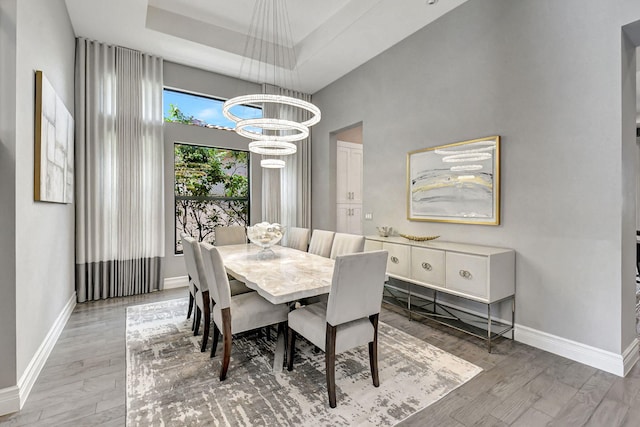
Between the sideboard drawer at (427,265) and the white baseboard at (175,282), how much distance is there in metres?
3.34

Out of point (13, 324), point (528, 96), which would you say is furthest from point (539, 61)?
point (13, 324)

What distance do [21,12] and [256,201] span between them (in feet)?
11.4

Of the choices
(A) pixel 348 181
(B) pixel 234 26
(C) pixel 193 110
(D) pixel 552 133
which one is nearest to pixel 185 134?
(C) pixel 193 110

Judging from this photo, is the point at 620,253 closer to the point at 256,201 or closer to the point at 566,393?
the point at 566,393

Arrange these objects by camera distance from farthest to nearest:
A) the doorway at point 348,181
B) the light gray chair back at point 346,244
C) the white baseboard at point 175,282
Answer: the doorway at point 348,181 → the white baseboard at point 175,282 → the light gray chair back at point 346,244

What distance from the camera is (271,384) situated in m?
2.04

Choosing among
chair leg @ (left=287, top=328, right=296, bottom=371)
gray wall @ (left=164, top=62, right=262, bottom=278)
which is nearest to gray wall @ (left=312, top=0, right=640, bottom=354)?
chair leg @ (left=287, top=328, right=296, bottom=371)

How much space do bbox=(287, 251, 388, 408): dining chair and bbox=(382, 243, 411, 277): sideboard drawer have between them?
126cm

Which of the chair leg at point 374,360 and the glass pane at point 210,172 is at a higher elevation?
the glass pane at point 210,172

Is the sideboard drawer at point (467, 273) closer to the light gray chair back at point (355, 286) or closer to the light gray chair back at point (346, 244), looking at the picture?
the light gray chair back at point (346, 244)

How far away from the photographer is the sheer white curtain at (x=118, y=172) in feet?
12.2

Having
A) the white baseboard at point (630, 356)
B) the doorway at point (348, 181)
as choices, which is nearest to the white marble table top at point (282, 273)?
the white baseboard at point (630, 356)

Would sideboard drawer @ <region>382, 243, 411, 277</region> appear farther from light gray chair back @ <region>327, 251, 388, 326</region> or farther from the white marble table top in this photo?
light gray chair back @ <region>327, 251, 388, 326</region>

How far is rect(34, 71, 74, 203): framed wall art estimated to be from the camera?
2170 millimetres
